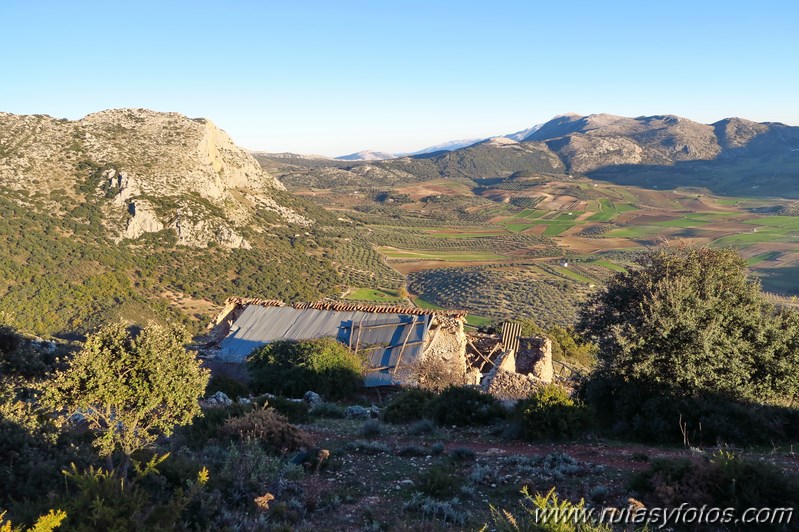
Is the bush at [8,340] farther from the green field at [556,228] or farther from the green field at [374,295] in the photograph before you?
the green field at [556,228]

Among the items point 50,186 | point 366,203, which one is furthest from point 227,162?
point 366,203

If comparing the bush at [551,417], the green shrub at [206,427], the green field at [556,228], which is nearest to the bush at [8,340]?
the green shrub at [206,427]

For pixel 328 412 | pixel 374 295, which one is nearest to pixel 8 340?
pixel 328 412

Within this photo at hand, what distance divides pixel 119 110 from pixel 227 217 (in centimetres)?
2129

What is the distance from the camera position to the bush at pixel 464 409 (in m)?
12.7

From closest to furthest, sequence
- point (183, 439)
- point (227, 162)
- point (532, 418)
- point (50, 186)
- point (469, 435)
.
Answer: point (183, 439) → point (532, 418) → point (469, 435) → point (50, 186) → point (227, 162)

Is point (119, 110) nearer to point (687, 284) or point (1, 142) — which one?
point (1, 142)

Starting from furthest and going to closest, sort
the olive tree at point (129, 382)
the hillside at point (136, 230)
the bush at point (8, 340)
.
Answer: the hillside at point (136, 230) < the bush at point (8, 340) < the olive tree at point (129, 382)

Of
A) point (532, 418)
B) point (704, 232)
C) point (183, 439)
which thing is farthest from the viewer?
point (704, 232)

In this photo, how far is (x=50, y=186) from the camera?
150 ft

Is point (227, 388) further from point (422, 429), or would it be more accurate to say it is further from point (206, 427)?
point (422, 429)

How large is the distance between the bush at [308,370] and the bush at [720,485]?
12790 millimetres

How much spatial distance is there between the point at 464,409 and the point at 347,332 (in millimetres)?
10240

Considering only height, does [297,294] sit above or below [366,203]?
below
